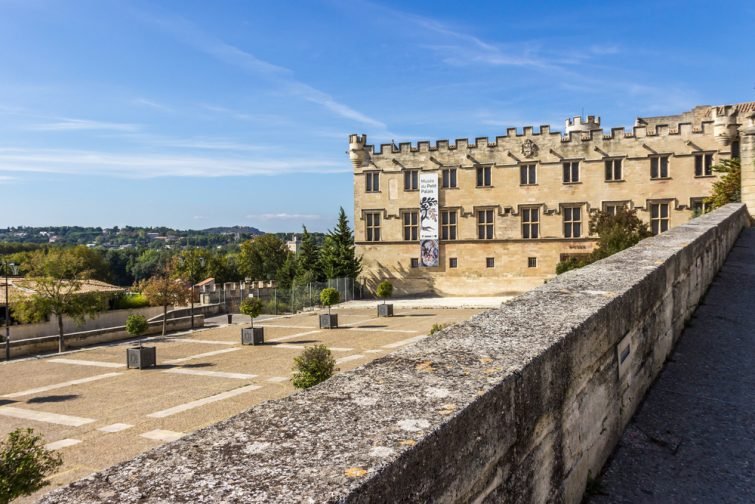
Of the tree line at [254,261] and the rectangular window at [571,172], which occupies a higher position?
the rectangular window at [571,172]

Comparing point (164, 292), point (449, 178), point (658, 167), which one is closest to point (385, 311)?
point (164, 292)

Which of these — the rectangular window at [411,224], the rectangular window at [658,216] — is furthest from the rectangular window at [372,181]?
the rectangular window at [658,216]

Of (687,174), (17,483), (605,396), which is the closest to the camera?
(605,396)

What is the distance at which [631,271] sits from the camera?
5320 mm

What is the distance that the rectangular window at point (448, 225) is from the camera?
1644 inches

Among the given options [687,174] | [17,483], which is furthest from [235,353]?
[687,174]

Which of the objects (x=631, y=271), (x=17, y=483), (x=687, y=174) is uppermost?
(x=687, y=174)

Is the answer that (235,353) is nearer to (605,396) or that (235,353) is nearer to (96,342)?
(96,342)

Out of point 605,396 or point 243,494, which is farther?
point 605,396

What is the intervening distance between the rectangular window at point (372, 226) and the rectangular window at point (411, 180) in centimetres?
309

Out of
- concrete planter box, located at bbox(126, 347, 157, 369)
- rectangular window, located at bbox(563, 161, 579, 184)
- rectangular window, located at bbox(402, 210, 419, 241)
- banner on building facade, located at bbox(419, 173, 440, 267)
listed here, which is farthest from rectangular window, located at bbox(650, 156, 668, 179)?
concrete planter box, located at bbox(126, 347, 157, 369)

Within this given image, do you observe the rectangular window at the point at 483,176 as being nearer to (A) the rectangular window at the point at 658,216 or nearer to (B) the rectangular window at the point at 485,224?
(B) the rectangular window at the point at 485,224

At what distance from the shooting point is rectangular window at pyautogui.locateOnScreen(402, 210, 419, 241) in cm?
4244

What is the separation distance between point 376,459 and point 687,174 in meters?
40.0
